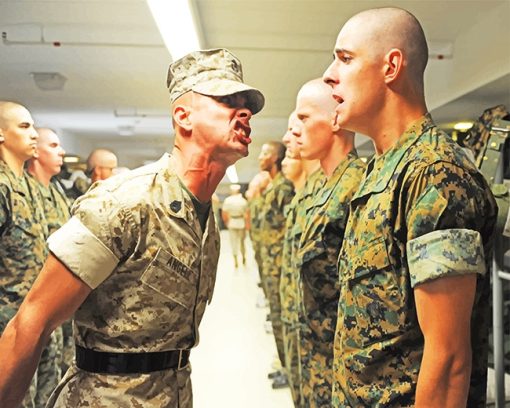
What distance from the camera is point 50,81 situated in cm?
267

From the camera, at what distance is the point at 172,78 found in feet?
4.77

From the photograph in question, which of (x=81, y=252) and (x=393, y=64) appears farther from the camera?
(x=393, y=64)

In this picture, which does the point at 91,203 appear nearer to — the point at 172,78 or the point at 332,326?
the point at 172,78

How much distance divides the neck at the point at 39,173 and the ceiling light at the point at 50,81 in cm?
37

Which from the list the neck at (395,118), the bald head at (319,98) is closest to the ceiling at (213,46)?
the bald head at (319,98)

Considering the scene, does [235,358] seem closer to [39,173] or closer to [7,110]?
[39,173]

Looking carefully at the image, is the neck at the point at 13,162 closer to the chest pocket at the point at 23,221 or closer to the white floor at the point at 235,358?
the chest pocket at the point at 23,221

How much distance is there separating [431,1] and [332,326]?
223 cm

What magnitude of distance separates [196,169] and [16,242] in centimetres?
124

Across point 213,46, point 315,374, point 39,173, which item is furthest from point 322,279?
point 213,46

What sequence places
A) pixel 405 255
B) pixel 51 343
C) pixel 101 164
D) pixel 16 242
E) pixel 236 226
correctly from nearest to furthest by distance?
pixel 405 255
pixel 16 242
pixel 51 343
pixel 101 164
pixel 236 226

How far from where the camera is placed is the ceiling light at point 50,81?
8.29 ft

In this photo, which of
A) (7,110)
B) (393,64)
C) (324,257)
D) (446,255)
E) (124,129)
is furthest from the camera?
(124,129)

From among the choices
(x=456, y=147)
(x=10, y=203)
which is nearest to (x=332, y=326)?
(x=456, y=147)
